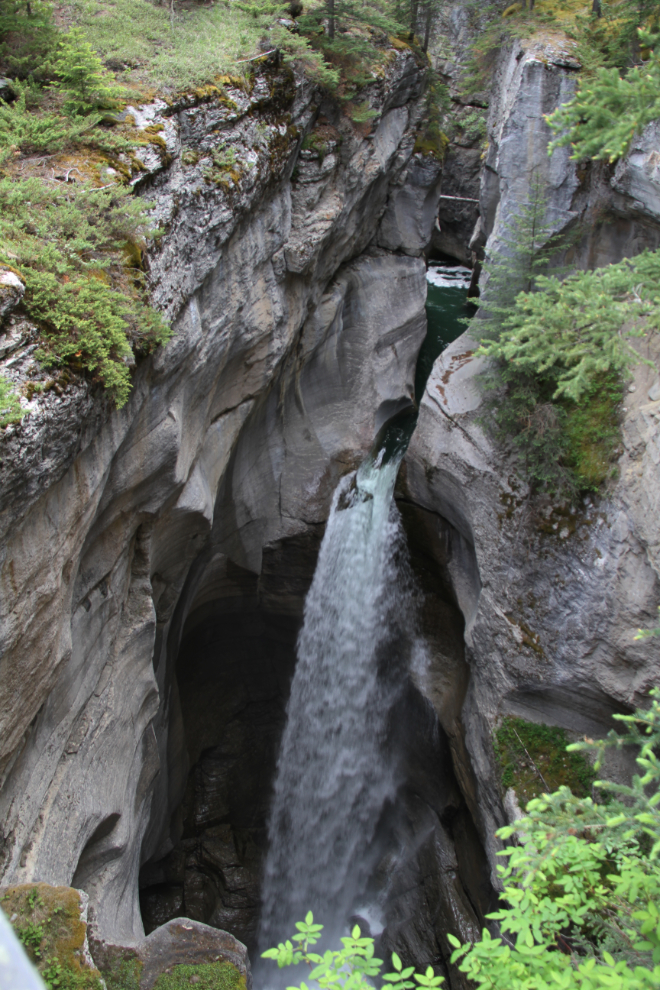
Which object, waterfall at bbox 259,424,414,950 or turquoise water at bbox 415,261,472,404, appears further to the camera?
turquoise water at bbox 415,261,472,404

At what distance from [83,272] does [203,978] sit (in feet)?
23.9

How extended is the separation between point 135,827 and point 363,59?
18181mm

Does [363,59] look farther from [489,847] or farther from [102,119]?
[489,847]

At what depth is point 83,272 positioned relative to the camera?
22.6ft

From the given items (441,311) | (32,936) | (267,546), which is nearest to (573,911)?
(32,936)

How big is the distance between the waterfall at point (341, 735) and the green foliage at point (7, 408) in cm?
1014

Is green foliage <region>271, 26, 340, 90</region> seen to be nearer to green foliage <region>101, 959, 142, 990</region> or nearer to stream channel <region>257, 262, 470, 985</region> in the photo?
stream channel <region>257, 262, 470, 985</region>

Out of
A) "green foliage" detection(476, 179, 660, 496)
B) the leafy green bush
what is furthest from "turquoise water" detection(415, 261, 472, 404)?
the leafy green bush

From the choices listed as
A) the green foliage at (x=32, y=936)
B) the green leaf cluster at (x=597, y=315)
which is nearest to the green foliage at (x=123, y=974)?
the green foliage at (x=32, y=936)

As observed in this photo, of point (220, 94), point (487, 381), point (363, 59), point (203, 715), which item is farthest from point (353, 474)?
→ point (363, 59)

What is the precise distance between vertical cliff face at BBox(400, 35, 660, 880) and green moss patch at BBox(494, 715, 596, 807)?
251 mm

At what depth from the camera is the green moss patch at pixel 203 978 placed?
5848mm

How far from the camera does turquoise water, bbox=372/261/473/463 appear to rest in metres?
18.6

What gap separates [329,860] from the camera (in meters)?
14.0
